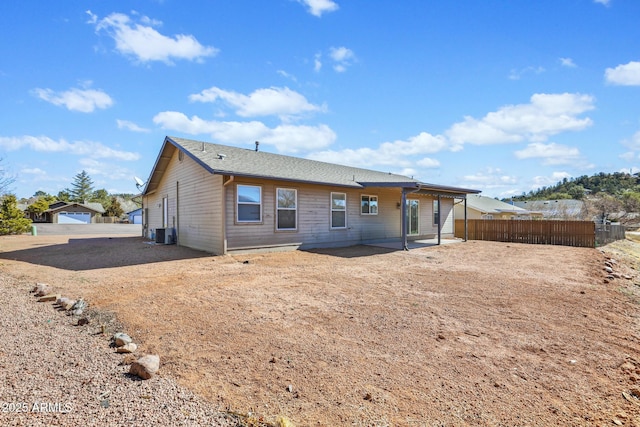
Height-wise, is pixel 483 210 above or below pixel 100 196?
below

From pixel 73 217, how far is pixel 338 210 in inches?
1861

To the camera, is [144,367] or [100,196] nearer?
[144,367]

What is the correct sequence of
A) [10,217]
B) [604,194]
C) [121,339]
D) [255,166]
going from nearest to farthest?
[121,339] → [255,166] → [10,217] → [604,194]

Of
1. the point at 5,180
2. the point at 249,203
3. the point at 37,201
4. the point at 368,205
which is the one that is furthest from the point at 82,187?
the point at 368,205

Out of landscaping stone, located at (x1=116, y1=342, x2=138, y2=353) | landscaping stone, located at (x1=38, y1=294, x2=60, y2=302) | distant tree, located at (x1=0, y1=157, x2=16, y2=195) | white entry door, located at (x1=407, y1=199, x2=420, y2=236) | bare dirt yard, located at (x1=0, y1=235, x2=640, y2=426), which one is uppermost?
distant tree, located at (x1=0, y1=157, x2=16, y2=195)

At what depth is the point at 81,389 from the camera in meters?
2.38

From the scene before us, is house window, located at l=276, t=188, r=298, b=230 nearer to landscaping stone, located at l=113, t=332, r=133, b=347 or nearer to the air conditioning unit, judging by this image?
the air conditioning unit

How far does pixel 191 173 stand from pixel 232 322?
31.7ft

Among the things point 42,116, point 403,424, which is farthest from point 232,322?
point 42,116

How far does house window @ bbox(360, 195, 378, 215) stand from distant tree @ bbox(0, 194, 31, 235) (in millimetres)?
23357

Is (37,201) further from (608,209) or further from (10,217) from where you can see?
(608,209)

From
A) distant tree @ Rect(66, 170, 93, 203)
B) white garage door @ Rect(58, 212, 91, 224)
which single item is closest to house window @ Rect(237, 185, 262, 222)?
white garage door @ Rect(58, 212, 91, 224)

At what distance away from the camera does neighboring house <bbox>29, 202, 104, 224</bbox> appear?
1698 inches

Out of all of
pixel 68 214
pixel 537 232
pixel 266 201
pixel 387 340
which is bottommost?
pixel 387 340
